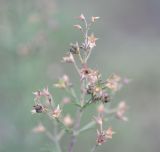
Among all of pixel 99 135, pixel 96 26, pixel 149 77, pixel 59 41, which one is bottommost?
pixel 99 135

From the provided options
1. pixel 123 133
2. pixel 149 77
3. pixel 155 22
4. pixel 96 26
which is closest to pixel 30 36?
pixel 123 133

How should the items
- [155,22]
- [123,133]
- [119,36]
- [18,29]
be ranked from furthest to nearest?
[155,22]
[119,36]
[123,133]
[18,29]

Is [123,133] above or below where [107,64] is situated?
below

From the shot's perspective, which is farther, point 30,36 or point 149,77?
point 149,77

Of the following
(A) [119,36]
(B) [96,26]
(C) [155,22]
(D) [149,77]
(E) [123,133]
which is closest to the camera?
(E) [123,133]

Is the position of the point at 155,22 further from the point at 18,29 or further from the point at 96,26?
the point at 18,29

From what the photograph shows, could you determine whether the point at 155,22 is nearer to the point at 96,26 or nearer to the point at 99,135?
the point at 96,26

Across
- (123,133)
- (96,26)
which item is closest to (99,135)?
(123,133)
